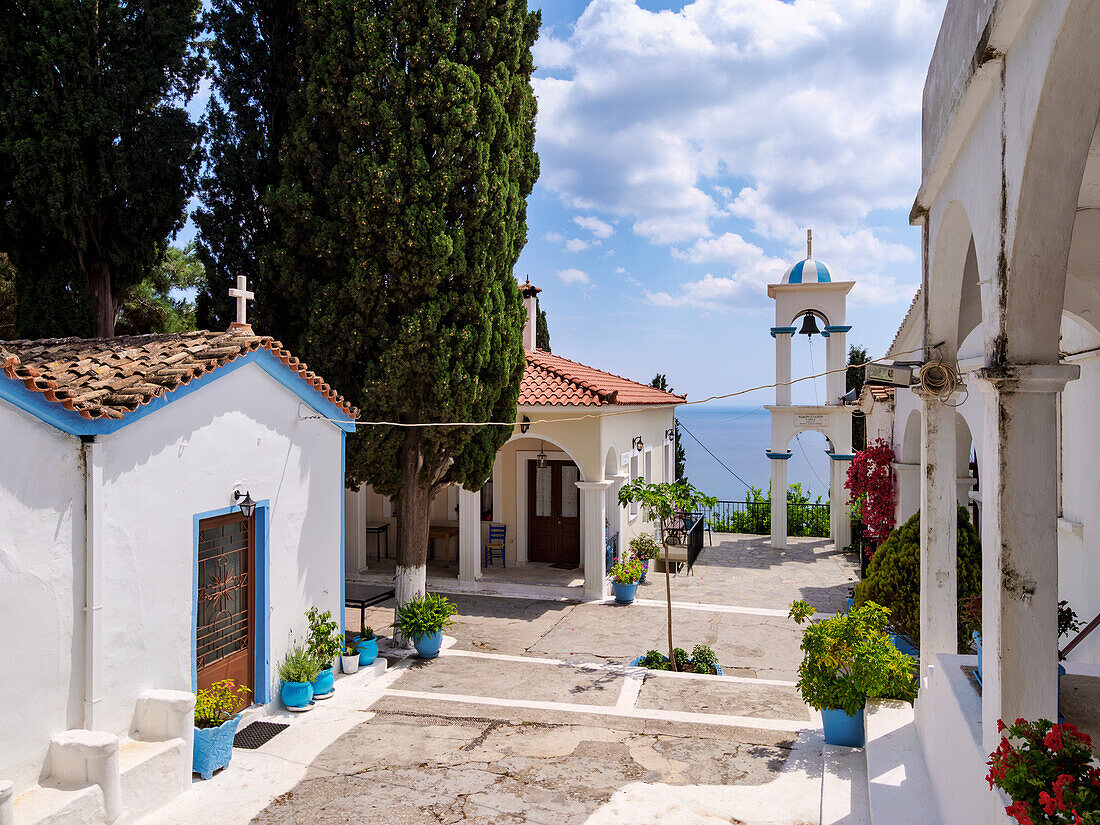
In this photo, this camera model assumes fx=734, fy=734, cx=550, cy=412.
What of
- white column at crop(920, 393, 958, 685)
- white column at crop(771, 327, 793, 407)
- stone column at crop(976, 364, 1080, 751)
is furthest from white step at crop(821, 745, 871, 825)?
white column at crop(771, 327, 793, 407)

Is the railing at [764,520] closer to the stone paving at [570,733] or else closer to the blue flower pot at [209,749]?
the stone paving at [570,733]

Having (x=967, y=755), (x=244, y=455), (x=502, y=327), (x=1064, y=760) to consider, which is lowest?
(x=967, y=755)

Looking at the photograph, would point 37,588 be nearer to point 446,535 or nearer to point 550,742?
point 550,742

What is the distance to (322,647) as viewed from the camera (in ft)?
26.1

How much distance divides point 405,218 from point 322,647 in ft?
17.0

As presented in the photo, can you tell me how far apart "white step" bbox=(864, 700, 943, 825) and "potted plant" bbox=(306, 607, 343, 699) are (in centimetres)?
532

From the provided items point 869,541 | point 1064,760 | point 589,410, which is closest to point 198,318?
point 589,410

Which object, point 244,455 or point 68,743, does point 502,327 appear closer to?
point 244,455

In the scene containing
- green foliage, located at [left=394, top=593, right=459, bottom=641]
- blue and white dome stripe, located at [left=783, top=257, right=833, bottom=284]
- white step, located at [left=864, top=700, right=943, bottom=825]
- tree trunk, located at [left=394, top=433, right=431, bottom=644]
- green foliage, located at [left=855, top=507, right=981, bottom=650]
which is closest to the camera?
white step, located at [left=864, top=700, right=943, bottom=825]

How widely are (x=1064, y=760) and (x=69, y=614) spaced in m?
5.70

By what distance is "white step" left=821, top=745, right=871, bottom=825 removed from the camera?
516 centimetres

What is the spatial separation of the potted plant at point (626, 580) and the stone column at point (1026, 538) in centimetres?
909

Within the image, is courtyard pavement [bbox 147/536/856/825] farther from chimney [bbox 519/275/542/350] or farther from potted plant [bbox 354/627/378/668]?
chimney [bbox 519/275/542/350]

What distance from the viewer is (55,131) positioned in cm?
977
